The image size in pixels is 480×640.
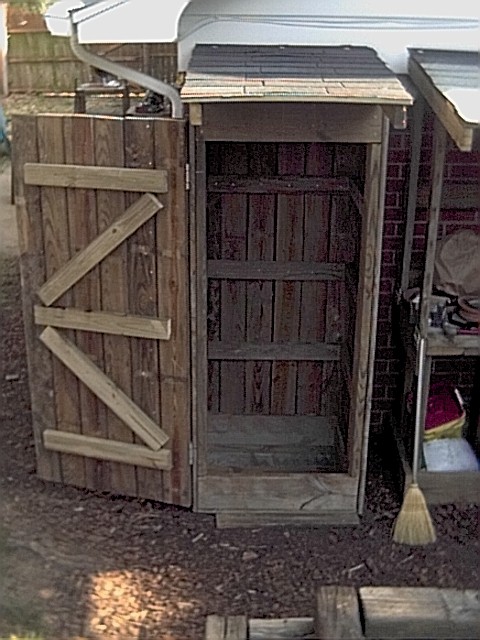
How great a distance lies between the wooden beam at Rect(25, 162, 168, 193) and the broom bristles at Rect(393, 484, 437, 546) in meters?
1.28

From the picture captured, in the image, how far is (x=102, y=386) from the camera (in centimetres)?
279

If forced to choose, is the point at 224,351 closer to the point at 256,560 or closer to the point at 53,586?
the point at 256,560

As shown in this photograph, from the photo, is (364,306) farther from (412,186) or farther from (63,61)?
(63,61)

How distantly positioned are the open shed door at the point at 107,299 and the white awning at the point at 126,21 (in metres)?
0.27

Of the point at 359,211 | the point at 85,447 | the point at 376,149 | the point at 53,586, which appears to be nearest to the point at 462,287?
the point at 359,211

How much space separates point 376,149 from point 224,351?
115 cm

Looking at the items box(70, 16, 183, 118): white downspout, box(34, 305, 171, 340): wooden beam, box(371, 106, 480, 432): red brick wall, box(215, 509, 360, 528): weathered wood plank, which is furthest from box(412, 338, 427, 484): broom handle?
box(70, 16, 183, 118): white downspout

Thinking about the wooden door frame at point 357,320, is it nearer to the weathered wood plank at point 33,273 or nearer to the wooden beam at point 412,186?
the wooden beam at point 412,186

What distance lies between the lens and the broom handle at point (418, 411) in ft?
8.91

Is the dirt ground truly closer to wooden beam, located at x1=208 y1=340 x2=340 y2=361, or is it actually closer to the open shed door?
the open shed door

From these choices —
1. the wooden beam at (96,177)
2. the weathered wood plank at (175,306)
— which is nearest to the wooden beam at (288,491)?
the weathered wood plank at (175,306)

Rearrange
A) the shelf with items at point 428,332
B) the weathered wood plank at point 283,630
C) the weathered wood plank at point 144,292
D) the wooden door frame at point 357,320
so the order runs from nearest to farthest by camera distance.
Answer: the weathered wood plank at point 283,630 < the wooden door frame at point 357,320 < the weathered wood plank at point 144,292 < the shelf with items at point 428,332

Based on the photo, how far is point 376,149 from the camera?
2.47 meters

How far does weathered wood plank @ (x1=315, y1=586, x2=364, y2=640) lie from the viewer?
3.65 ft
